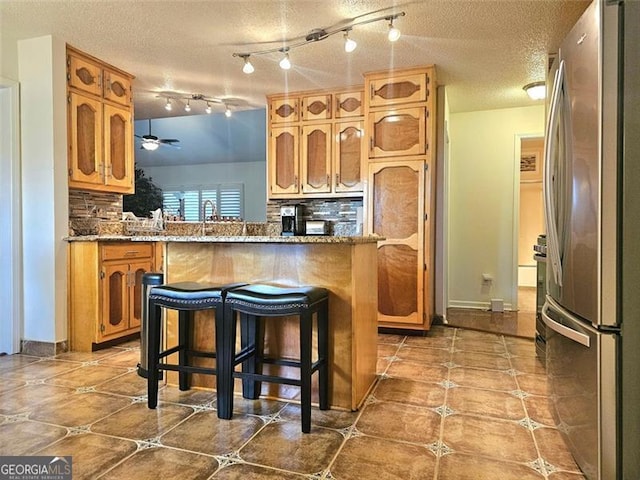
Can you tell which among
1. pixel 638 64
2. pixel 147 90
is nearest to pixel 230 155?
pixel 147 90

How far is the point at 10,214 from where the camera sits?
3170 millimetres

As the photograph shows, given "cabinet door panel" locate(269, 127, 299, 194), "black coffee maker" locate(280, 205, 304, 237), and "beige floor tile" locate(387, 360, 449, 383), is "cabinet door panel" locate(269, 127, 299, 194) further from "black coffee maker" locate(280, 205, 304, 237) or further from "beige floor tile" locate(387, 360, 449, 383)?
"beige floor tile" locate(387, 360, 449, 383)

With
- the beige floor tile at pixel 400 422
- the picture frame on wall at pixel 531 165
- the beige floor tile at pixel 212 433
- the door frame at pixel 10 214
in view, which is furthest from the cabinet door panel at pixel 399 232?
the picture frame on wall at pixel 531 165

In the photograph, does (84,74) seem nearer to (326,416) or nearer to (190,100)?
(190,100)

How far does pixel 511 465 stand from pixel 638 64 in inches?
62.0

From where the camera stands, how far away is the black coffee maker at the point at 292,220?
15.0 feet

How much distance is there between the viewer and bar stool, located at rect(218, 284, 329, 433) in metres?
1.91

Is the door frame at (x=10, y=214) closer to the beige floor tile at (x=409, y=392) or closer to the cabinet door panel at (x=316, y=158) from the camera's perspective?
the cabinet door panel at (x=316, y=158)

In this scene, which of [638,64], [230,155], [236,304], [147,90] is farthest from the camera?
[230,155]

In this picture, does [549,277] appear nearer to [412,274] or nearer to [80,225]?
[412,274]

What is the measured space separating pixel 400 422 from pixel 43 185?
3.08m

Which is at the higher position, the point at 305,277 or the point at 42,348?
the point at 305,277

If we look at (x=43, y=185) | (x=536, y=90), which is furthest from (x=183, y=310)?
(x=536, y=90)

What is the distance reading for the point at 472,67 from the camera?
3.72 meters
